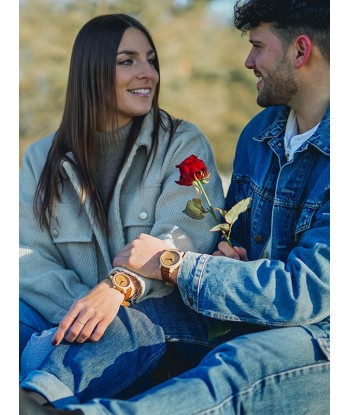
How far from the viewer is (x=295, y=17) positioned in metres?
2.30

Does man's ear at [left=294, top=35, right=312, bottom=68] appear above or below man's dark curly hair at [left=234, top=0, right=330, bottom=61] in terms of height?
below

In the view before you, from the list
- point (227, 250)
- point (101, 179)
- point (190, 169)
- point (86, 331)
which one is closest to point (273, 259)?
point (227, 250)

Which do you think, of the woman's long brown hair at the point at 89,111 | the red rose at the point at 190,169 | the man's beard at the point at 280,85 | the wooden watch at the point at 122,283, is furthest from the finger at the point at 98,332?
the man's beard at the point at 280,85

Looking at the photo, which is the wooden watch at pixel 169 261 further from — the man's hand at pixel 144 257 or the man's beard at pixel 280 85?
the man's beard at pixel 280 85

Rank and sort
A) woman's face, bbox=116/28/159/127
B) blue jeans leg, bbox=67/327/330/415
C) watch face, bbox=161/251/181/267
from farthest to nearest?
1. woman's face, bbox=116/28/159/127
2. watch face, bbox=161/251/181/267
3. blue jeans leg, bbox=67/327/330/415

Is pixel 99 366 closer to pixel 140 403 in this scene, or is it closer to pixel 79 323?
pixel 79 323

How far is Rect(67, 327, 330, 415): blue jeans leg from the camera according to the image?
177 centimetres

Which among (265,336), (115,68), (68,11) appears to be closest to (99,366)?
(265,336)

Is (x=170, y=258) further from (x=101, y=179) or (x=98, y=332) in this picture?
(x=101, y=179)

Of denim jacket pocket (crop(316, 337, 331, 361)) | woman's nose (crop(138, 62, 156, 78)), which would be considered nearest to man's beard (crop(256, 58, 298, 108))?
woman's nose (crop(138, 62, 156, 78))

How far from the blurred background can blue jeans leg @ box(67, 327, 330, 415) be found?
272cm

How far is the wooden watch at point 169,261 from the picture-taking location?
2119mm

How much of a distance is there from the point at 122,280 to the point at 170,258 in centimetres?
16

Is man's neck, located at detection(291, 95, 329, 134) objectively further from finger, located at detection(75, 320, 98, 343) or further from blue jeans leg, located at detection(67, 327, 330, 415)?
finger, located at detection(75, 320, 98, 343)
